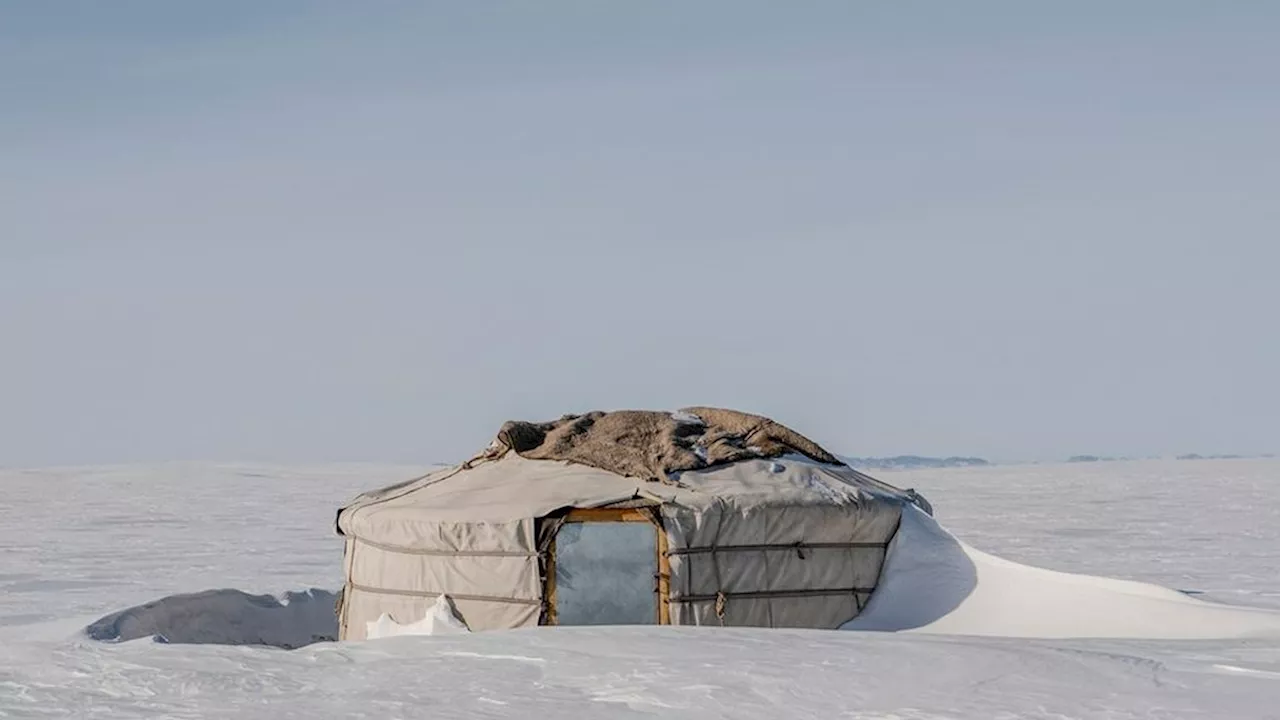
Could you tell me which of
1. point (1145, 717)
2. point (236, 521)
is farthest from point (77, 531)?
point (1145, 717)

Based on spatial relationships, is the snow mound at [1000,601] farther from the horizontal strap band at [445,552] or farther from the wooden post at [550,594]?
the horizontal strap band at [445,552]

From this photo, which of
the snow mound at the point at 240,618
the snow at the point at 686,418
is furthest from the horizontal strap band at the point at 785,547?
the snow mound at the point at 240,618

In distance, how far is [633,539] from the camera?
26.5 ft

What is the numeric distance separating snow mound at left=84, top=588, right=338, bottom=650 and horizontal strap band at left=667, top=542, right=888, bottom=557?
10.2ft

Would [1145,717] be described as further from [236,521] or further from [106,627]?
[236,521]

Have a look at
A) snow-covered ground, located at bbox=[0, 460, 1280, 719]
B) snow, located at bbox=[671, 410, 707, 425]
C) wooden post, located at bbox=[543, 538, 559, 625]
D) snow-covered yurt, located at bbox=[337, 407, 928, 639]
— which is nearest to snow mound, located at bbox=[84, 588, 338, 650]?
snow-covered ground, located at bbox=[0, 460, 1280, 719]

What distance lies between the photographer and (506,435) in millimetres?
9000

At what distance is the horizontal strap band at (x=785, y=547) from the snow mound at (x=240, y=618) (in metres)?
3.12

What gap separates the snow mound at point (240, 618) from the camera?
31.3 ft

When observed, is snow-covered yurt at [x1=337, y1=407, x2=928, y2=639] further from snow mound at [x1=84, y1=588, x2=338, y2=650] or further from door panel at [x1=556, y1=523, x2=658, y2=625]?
snow mound at [x1=84, y1=588, x2=338, y2=650]

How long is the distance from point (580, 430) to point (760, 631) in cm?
271

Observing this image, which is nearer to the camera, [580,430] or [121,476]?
[580,430]

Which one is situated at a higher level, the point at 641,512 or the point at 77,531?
the point at 641,512

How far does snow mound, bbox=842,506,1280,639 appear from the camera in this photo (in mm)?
8008
